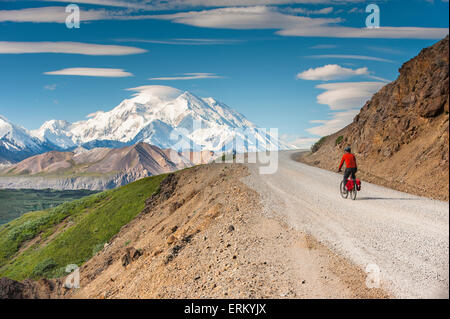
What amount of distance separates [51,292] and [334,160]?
96.9ft

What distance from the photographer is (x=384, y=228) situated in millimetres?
11516

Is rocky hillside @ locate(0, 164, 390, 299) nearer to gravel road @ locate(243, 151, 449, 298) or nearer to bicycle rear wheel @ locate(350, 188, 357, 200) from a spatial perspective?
gravel road @ locate(243, 151, 449, 298)

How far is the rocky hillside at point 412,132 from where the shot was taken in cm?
1908

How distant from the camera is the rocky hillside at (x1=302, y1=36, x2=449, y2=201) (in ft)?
62.6

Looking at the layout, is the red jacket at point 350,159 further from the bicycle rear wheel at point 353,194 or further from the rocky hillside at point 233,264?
the rocky hillside at point 233,264

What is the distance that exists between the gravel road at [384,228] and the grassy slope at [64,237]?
2672 centimetres

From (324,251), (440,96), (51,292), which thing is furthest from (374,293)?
(51,292)

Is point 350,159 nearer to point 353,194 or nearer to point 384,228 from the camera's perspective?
point 353,194

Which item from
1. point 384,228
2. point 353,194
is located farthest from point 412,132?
point 384,228

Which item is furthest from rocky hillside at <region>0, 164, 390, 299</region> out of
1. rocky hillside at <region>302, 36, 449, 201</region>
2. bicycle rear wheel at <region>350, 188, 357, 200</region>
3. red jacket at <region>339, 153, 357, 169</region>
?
rocky hillside at <region>302, 36, 449, 201</region>

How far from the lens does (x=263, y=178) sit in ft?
84.3

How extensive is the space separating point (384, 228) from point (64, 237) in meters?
42.7

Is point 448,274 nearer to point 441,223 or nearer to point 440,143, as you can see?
point 441,223

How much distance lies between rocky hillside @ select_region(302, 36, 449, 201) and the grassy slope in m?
25.8
